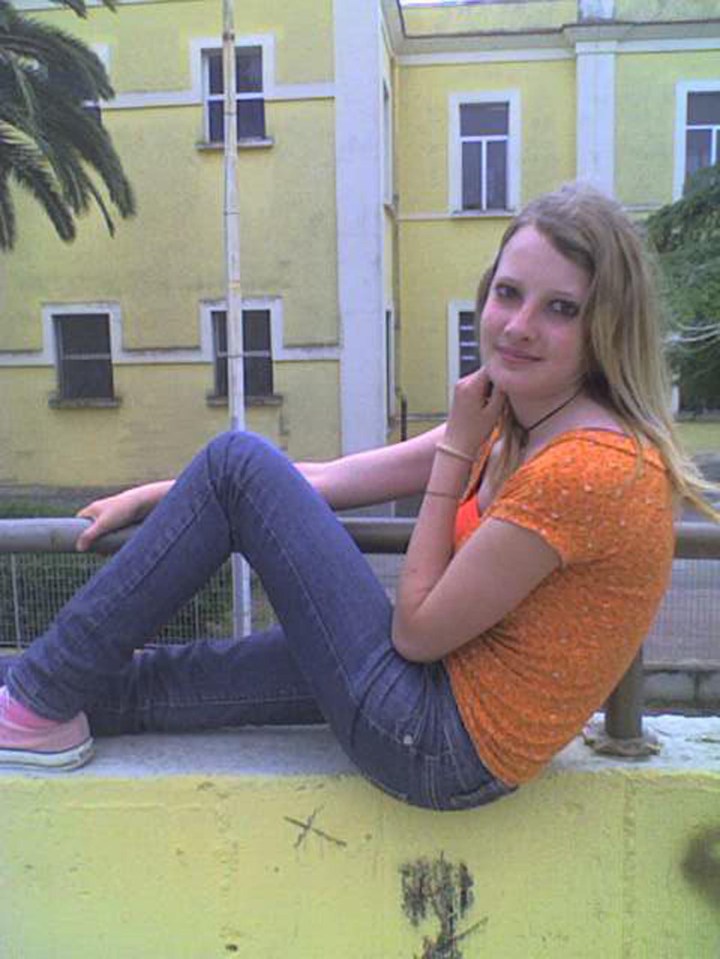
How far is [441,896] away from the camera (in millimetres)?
1709

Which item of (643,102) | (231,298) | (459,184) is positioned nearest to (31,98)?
(231,298)

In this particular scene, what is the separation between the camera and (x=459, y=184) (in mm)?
17031

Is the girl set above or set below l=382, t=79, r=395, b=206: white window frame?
below

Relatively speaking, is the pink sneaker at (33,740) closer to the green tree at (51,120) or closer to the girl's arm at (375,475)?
the girl's arm at (375,475)

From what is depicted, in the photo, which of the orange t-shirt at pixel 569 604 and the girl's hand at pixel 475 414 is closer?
the orange t-shirt at pixel 569 604

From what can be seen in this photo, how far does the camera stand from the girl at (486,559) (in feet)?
4.91

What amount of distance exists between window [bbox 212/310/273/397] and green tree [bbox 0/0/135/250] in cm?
376

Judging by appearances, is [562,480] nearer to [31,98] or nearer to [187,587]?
[187,587]

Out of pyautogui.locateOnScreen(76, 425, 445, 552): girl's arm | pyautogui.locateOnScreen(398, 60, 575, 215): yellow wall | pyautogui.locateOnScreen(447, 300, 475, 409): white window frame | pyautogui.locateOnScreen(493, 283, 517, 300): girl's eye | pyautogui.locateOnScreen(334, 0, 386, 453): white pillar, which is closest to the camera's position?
pyautogui.locateOnScreen(493, 283, 517, 300): girl's eye

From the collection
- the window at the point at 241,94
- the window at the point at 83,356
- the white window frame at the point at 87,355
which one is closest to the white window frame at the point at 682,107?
the window at the point at 241,94

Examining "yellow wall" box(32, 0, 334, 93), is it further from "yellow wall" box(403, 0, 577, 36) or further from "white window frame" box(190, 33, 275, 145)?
"yellow wall" box(403, 0, 577, 36)

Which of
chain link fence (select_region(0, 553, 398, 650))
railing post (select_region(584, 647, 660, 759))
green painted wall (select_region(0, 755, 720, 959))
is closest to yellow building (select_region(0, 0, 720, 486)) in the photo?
chain link fence (select_region(0, 553, 398, 650))

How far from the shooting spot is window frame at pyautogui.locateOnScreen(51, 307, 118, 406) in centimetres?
1538

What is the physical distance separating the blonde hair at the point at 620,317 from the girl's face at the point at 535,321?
0.8 inches
